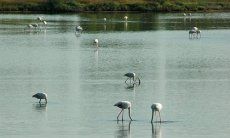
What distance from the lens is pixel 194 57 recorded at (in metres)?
45.1

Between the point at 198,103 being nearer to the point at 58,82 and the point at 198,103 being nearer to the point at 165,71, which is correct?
the point at 58,82

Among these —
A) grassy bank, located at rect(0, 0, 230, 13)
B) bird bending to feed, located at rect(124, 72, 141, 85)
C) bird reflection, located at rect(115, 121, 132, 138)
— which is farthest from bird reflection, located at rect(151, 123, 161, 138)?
grassy bank, located at rect(0, 0, 230, 13)

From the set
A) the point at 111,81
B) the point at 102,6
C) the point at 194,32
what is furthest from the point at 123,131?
the point at 102,6

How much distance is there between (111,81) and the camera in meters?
34.7

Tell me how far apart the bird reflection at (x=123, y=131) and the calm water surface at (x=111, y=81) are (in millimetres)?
27

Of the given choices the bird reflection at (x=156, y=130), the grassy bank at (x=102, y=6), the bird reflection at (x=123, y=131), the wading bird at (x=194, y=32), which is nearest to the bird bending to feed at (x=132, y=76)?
the bird reflection at (x=123, y=131)

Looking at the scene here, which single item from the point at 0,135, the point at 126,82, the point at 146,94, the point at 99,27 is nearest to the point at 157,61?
the point at 126,82

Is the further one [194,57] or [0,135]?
[194,57]

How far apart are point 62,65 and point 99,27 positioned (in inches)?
1103

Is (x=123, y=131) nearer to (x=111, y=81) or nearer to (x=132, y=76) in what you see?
(x=132, y=76)

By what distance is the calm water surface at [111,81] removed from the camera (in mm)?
24594

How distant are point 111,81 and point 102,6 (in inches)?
2296

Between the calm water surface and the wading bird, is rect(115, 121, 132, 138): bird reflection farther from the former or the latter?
the wading bird

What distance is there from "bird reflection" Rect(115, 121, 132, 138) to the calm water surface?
0.03m
